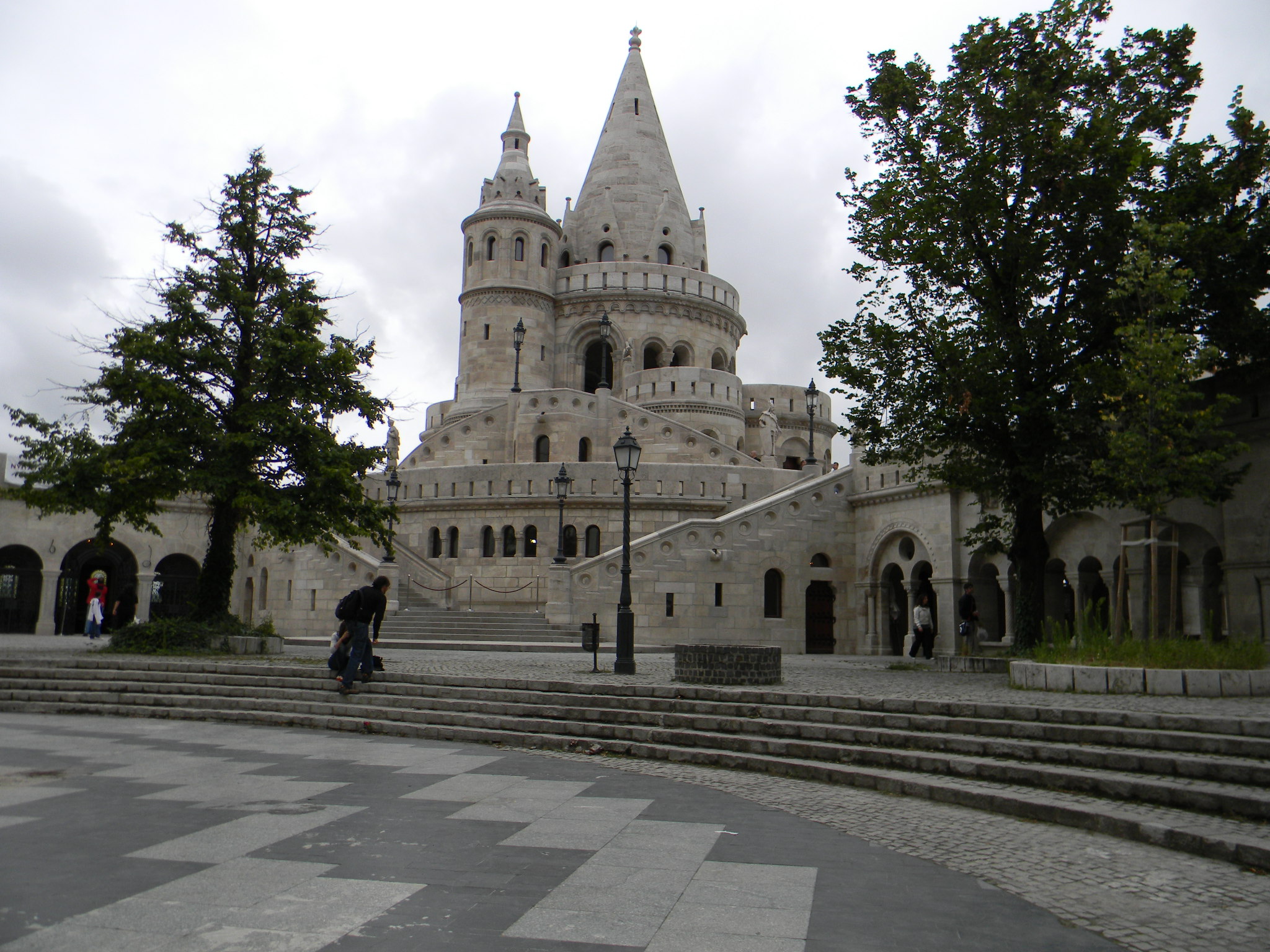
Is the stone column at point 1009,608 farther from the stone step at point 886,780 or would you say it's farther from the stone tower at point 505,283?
the stone tower at point 505,283

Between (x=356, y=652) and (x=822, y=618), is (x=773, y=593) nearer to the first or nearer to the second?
(x=822, y=618)

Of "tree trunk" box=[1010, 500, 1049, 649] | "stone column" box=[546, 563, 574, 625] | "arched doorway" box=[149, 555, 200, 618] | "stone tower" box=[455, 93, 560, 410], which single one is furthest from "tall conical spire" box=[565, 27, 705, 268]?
"tree trunk" box=[1010, 500, 1049, 649]

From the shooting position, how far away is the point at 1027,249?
15.8 m

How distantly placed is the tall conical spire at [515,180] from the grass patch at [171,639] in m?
33.1

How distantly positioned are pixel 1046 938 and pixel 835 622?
22483 millimetres

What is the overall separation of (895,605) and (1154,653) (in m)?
14.7

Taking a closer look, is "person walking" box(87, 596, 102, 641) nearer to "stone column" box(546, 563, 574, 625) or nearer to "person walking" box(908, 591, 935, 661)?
"stone column" box(546, 563, 574, 625)

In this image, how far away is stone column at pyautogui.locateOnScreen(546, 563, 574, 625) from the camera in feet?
78.4

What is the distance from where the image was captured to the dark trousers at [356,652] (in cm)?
1255

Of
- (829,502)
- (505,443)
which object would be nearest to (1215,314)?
(829,502)

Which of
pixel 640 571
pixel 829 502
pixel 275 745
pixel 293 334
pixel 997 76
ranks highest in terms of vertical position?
pixel 997 76

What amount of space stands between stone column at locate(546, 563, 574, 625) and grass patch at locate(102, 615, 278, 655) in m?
8.19

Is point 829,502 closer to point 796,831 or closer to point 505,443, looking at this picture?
point 505,443

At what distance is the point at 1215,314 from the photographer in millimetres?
15773
